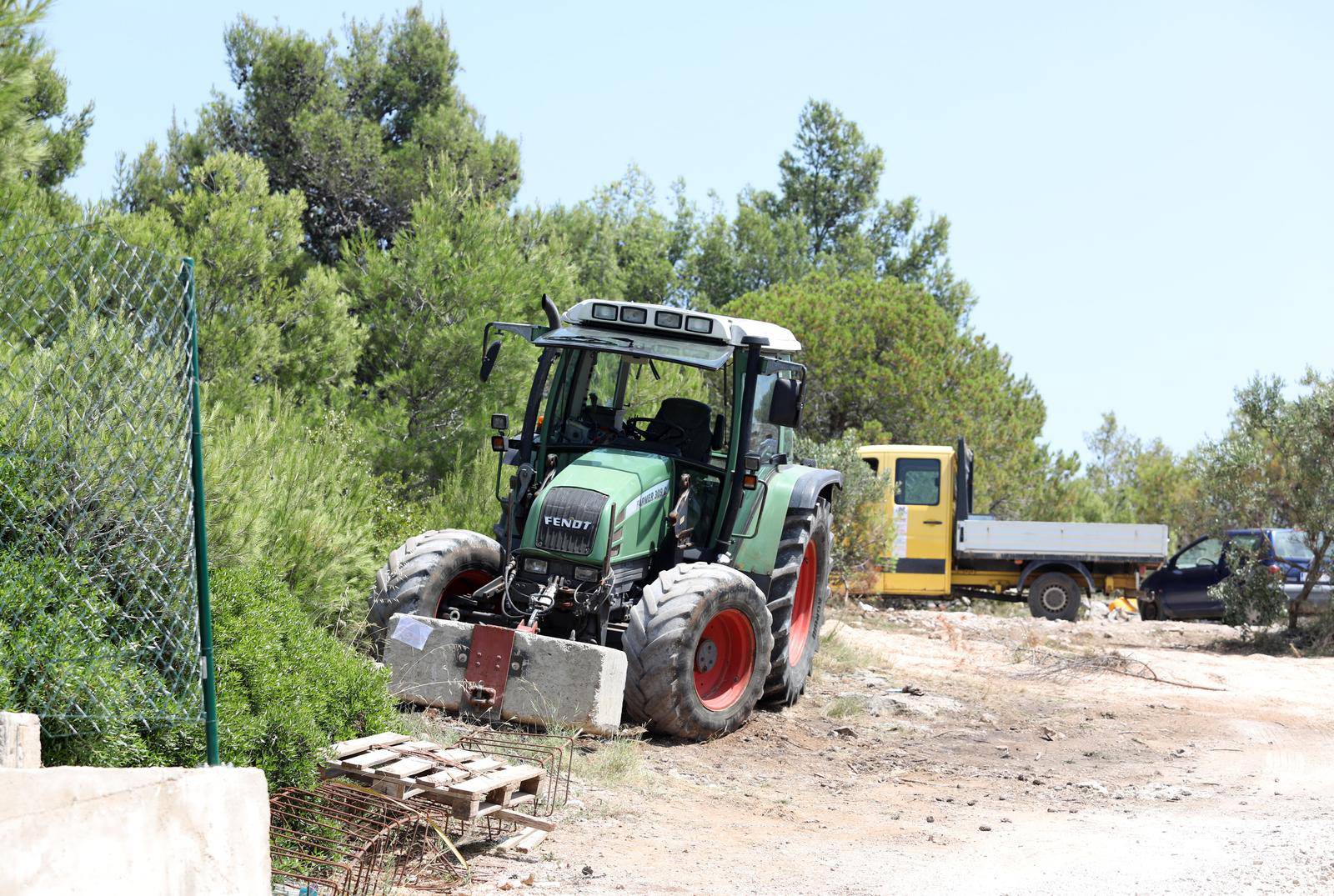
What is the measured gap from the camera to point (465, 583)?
9.20 meters

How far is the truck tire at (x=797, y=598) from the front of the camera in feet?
30.1

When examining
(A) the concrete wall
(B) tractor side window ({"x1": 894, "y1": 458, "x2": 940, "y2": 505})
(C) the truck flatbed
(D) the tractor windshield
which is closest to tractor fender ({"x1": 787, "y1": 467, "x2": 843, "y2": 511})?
(D) the tractor windshield

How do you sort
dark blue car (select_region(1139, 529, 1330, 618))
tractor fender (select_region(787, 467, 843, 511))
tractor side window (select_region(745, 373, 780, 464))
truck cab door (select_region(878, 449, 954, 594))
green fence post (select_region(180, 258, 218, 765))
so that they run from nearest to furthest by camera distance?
green fence post (select_region(180, 258, 218, 765)), tractor side window (select_region(745, 373, 780, 464)), tractor fender (select_region(787, 467, 843, 511)), dark blue car (select_region(1139, 529, 1330, 618)), truck cab door (select_region(878, 449, 954, 594))

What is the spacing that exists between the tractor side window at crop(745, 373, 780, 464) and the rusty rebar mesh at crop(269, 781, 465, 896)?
13.7ft

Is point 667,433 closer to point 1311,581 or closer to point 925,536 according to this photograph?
point 1311,581

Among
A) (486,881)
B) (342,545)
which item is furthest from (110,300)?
(486,881)

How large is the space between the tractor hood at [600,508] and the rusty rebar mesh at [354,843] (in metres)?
2.75

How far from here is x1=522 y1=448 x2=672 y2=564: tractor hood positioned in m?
8.09

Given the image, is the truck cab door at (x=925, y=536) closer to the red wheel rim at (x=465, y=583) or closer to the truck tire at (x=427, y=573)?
the red wheel rim at (x=465, y=583)

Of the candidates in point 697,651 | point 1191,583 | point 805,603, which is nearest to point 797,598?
point 805,603

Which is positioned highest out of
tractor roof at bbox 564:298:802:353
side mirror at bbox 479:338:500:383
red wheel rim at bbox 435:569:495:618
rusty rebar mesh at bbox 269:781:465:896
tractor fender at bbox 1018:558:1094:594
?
tractor roof at bbox 564:298:802:353

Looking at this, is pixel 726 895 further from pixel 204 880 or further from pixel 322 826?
pixel 204 880

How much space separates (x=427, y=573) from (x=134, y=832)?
4.52m

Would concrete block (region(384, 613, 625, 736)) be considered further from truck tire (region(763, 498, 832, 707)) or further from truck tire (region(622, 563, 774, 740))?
truck tire (region(763, 498, 832, 707))
